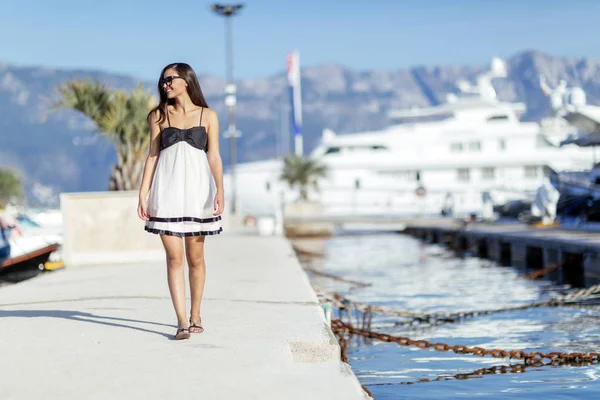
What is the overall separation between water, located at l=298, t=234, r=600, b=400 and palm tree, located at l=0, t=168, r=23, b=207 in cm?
6688

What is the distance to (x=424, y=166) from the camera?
63156 millimetres

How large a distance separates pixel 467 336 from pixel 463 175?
54.4 meters

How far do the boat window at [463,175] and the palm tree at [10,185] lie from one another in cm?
3975

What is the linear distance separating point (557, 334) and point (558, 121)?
57775mm

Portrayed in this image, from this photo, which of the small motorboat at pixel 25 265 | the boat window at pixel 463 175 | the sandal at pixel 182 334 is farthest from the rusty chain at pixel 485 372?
the boat window at pixel 463 175

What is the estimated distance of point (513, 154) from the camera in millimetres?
63312

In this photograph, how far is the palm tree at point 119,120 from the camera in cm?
1800

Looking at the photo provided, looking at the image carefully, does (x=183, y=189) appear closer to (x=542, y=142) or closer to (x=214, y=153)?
(x=214, y=153)

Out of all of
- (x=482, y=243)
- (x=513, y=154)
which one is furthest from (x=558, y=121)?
(x=482, y=243)

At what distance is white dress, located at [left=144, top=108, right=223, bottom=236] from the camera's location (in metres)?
6.36

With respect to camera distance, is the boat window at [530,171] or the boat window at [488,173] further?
the boat window at [488,173]

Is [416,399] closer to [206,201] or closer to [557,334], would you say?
[206,201]

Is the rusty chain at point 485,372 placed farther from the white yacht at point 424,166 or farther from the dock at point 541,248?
the white yacht at point 424,166

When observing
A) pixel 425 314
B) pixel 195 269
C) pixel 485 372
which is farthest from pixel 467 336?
pixel 195 269
